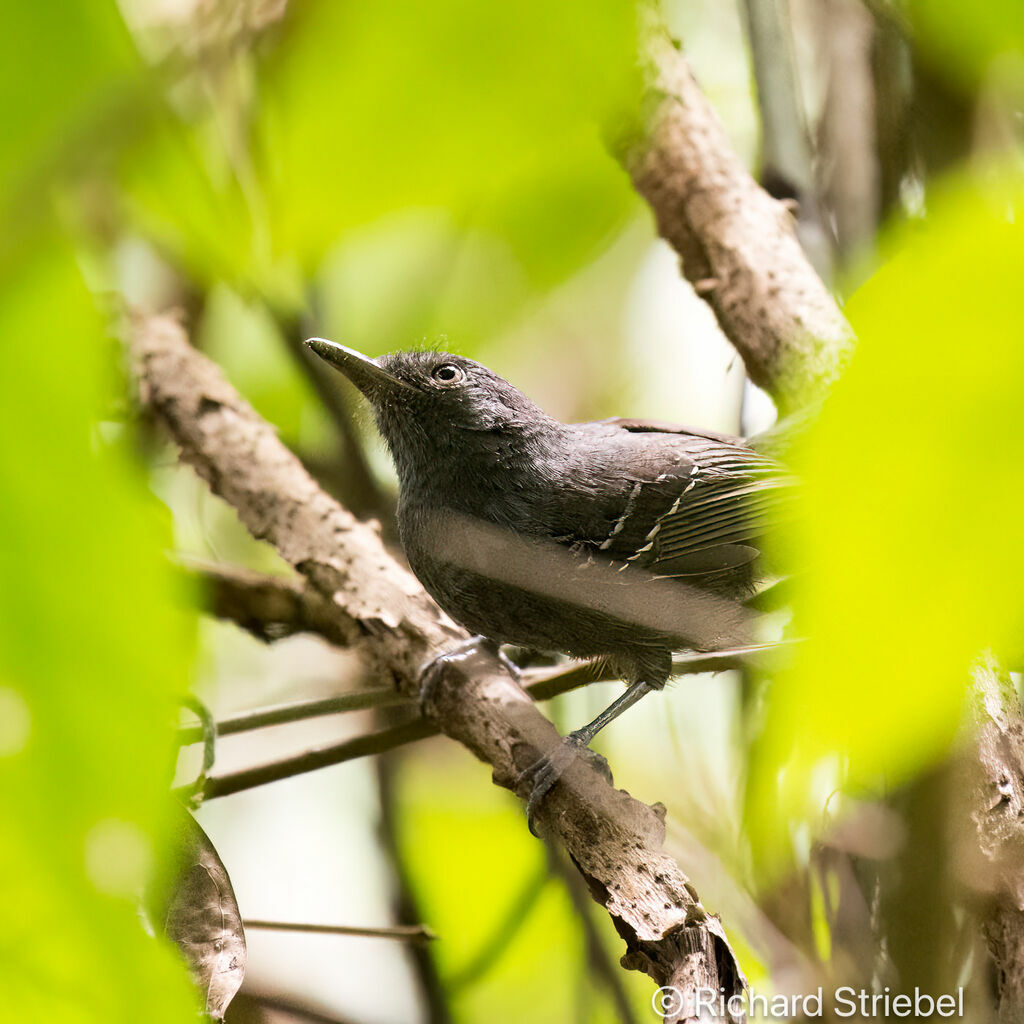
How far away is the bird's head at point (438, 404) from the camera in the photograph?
1743 mm

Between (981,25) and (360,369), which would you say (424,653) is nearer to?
(360,369)

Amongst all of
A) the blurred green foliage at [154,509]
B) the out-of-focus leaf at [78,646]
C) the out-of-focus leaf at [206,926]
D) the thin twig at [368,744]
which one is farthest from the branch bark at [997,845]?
the out-of-focus leaf at [78,646]

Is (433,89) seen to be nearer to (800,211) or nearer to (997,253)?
(997,253)

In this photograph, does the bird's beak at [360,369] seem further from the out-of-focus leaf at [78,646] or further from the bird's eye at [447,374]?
the out-of-focus leaf at [78,646]

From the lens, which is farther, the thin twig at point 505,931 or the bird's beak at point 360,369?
the thin twig at point 505,931

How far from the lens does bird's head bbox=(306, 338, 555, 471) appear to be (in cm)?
174

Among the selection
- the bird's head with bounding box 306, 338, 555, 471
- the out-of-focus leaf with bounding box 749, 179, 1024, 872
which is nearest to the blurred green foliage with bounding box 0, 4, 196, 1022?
the out-of-focus leaf with bounding box 749, 179, 1024, 872

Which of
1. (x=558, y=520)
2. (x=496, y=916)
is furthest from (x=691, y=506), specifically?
(x=496, y=916)

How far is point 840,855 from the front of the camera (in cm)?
166

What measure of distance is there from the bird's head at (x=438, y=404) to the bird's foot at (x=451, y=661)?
14.4 inches

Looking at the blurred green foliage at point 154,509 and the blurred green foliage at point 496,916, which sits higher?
the blurred green foliage at point 154,509

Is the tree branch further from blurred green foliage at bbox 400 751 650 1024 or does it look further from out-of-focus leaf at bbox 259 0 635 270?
out-of-focus leaf at bbox 259 0 635 270

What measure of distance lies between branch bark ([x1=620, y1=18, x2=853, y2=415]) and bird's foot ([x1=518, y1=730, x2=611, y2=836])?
813 millimetres

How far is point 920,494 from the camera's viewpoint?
20 cm
